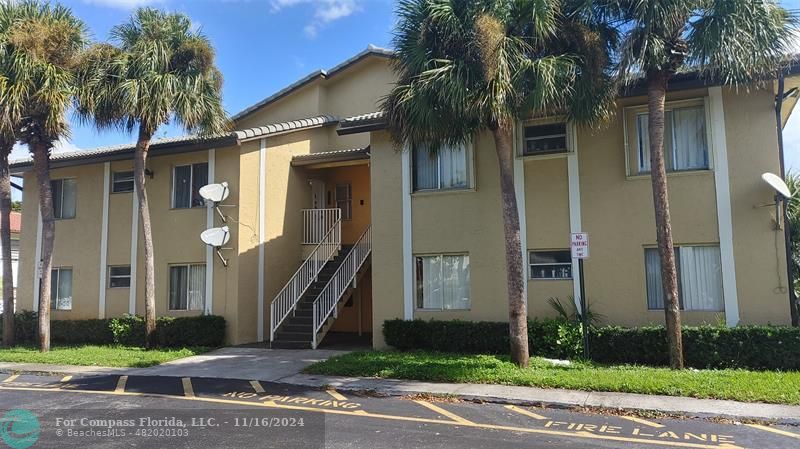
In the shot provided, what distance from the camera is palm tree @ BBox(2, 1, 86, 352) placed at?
1324 centimetres

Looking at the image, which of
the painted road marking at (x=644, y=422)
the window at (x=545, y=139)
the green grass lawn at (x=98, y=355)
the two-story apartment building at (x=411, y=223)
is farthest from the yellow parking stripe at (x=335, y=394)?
the window at (x=545, y=139)

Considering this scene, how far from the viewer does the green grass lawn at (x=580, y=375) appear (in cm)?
836

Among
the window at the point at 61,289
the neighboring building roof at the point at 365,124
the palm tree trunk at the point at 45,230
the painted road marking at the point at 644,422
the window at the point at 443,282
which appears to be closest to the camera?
the painted road marking at the point at 644,422

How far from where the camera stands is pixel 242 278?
15125mm

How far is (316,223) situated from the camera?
1750 cm

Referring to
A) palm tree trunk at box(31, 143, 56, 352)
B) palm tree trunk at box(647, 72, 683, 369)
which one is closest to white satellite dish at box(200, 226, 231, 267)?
palm tree trunk at box(31, 143, 56, 352)

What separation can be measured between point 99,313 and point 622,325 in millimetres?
14211

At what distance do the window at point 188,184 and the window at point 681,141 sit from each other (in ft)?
37.2

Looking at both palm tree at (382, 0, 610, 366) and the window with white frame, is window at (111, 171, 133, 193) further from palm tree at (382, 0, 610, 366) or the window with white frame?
palm tree at (382, 0, 610, 366)

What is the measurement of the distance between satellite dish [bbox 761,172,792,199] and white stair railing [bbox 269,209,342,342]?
10916 mm

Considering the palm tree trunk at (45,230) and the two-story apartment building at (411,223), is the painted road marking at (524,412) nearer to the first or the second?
the two-story apartment building at (411,223)

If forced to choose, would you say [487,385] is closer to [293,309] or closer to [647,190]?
[647,190]

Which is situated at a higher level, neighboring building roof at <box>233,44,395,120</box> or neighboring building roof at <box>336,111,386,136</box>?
neighboring building roof at <box>233,44,395,120</box>

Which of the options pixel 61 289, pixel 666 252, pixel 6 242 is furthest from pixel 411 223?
pixel 61 289
